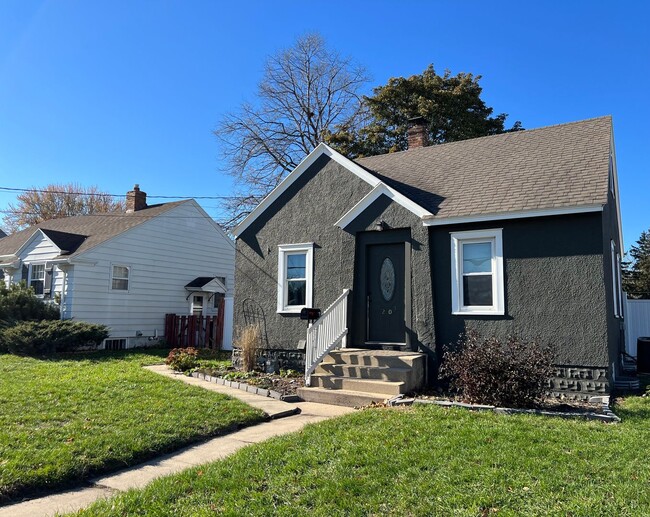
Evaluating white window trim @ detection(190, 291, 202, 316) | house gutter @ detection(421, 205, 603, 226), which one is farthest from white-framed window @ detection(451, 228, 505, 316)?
white window trim @ detection(190, 291, 202, 316)

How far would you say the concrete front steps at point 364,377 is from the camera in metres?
8.67

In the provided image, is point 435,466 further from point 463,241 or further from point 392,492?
point 463,241

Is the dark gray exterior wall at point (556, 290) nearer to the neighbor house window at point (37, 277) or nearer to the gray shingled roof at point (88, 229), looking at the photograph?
the gray shingled roof at point (88, 229)

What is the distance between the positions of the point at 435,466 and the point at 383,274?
6348 millimetres

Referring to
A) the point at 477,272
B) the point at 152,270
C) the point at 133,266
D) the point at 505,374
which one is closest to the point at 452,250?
the point at 477,272

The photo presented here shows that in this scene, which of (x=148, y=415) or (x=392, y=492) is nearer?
(x=392, y=492)

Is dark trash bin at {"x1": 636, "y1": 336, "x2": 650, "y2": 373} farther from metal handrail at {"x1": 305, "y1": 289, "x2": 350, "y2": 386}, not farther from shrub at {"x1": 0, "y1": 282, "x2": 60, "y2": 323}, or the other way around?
shrub at {"x1": 0, "y1": 282, "x2": 60, "y2": 323}

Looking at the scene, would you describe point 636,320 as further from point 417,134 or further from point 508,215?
point 508,215

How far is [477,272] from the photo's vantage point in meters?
9.75

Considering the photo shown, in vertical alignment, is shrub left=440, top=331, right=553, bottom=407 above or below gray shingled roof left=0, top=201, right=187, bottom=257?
below

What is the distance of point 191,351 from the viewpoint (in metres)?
13.1

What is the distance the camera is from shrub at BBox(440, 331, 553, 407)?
7.11 meters

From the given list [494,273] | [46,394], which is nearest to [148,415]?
[46,394]

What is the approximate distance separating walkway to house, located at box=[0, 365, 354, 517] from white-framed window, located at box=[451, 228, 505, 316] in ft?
10.5
